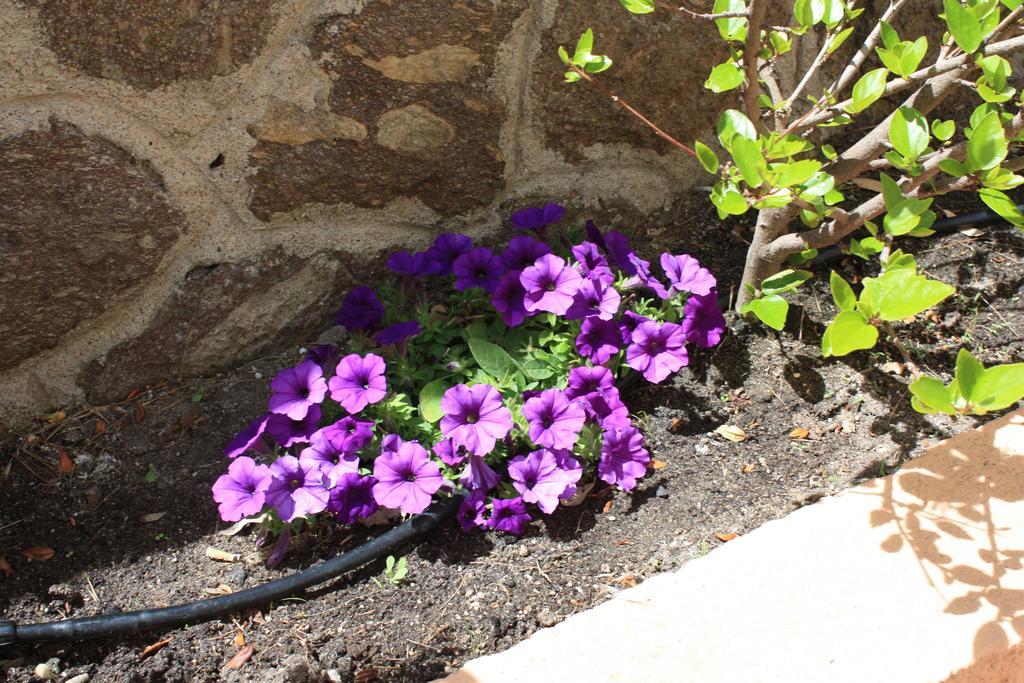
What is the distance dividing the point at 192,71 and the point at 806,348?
1508 mm

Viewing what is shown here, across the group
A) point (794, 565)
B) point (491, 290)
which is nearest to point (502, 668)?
point (794, 565)

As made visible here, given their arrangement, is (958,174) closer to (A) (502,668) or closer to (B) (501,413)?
(B) (501,413)

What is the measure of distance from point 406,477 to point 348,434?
172 millimetres

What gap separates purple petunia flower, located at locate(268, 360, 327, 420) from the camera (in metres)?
1.83

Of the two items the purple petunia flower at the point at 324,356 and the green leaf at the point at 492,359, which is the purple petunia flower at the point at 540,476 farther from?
the purple petunia flower at the point at 324,356

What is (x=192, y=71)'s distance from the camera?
1.74 m

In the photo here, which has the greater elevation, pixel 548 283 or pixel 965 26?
pixel 965 26

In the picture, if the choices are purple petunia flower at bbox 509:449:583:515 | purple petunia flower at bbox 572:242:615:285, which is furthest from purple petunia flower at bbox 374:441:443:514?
purple petunia flower at bbox 572:242:615:285

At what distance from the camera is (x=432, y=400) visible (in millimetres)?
1915

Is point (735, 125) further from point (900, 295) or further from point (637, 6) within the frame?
point (900, 295)

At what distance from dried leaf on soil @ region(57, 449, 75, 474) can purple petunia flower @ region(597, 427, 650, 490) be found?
3.77 ft

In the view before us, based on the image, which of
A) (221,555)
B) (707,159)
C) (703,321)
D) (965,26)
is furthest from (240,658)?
(965,26)

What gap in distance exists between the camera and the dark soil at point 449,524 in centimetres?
163

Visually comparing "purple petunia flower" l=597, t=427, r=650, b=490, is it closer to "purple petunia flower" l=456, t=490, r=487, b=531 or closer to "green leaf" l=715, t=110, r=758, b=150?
"purple petunia flower" l=456, t=490, r=487, b=531
